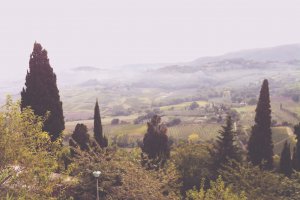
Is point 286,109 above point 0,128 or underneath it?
underneath

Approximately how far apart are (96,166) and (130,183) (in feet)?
10.7

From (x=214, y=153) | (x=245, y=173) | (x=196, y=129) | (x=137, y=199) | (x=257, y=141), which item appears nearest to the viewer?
(x=137, y=199)

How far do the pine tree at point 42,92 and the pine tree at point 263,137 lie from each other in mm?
28765

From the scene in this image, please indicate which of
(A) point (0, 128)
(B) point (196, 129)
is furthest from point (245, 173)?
(B) point (196, 129)

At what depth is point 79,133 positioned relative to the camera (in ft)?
159

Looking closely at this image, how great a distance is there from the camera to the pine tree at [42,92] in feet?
126

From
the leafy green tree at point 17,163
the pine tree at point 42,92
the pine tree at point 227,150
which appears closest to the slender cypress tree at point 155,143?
the pine tree at point 227,150

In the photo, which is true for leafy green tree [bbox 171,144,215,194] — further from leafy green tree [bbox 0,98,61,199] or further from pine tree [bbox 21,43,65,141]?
leafy green tree [bbox 0,98,61,199]

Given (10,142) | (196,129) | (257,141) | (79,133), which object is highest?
(10,142)

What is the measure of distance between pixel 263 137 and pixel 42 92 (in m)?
32.0

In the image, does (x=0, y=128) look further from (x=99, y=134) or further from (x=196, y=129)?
(x=196, y=129)

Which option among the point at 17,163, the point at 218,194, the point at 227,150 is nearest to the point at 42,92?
the point at 17,163

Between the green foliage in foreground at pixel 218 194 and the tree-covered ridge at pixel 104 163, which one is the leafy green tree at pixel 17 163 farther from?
the green foliage in foreground at pixel 218 194

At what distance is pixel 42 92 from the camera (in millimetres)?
38344
